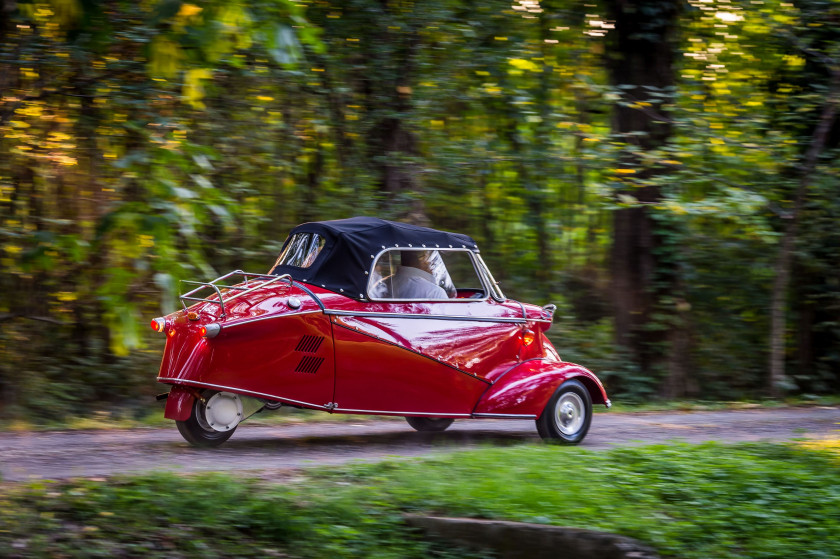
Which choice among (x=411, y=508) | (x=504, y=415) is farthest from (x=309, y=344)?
(x=411, y=508)

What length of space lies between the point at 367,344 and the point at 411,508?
8.01ft

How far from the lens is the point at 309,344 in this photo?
783 centimetres

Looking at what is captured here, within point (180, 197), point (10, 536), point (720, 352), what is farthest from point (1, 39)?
point (720, 352)

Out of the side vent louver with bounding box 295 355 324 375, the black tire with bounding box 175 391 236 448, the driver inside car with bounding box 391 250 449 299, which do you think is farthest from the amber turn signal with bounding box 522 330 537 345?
the black tire with bounding box 175 391 236 448

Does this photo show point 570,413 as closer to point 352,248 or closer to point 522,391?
point 522,391

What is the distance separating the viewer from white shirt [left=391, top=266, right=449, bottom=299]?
28.6ft

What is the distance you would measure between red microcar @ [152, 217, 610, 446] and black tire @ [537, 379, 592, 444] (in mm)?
14

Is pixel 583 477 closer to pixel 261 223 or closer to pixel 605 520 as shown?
pixel 605 520

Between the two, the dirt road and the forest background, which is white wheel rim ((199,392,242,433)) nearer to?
the dirt road

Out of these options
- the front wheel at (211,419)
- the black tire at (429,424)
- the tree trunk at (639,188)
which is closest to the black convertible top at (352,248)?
the front wheel at (211,419)

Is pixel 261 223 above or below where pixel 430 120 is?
below

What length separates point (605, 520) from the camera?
554 centimetres

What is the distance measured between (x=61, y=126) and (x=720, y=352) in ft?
36.0

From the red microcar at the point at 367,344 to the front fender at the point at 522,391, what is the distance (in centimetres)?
1
